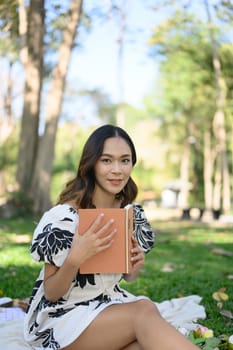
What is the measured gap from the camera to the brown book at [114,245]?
2422mm

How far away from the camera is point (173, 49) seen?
23922 mm

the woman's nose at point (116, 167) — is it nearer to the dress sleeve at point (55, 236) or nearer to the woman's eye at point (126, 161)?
the woman's eye at point (126, 161)

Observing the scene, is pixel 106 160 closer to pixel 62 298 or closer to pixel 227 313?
pixel 62 298

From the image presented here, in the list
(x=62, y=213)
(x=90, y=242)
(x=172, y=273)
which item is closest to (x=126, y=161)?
(x=62, y=213)

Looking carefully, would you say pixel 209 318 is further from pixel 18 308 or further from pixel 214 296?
pixel 18 308

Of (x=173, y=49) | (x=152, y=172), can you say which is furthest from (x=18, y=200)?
(x=152, y=172)

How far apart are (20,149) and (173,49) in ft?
40.7

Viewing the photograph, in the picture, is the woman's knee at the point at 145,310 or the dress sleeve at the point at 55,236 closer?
the woman's knee at the point at 145,310

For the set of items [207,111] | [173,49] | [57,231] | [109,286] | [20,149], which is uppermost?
[173,49]

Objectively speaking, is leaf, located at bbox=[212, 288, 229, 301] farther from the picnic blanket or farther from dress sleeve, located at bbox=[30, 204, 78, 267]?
dress sleeve, located at bbox=[30, 204, 78, 267]

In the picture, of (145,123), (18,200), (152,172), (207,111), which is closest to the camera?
(18,200)

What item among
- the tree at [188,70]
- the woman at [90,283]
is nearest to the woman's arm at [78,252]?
the woman at [90,283]

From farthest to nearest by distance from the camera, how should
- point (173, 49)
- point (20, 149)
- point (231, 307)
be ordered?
point (173, 49) < point (20, 149) < point (231, 307)

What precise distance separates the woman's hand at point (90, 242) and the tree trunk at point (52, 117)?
10.4 metres
